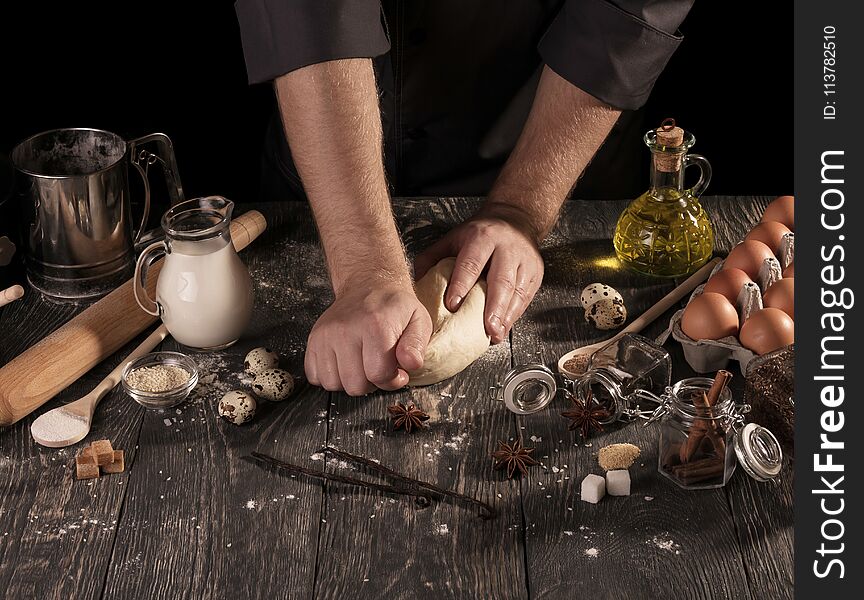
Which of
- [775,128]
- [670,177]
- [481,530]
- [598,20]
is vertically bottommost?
[775,128]

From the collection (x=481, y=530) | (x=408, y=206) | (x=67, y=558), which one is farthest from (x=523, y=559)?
(x=408, y=206)

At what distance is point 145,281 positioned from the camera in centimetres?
161

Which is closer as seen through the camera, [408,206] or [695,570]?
[695,570]

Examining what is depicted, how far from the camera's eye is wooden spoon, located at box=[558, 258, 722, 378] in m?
1.56

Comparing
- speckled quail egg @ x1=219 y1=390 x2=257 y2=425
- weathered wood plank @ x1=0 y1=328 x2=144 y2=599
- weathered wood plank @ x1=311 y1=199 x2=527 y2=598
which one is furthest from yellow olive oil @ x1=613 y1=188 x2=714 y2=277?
weathered wood plank @ x1=0 y1=328 x2=144 y2=599

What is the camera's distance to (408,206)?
1981 mm

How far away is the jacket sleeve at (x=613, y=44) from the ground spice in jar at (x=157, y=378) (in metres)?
0.83

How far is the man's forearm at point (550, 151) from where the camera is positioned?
184 cm

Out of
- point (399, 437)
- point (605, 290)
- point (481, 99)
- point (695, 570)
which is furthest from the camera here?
point (481, 99)

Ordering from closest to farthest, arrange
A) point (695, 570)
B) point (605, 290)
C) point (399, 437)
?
point (695, 570) < point (399, 437) < point (605, 290)

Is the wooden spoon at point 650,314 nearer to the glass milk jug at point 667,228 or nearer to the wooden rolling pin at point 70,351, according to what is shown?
the glass milk jug at point 667,228

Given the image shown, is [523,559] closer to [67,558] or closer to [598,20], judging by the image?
[67,558]

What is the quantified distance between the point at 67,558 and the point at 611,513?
0.66m

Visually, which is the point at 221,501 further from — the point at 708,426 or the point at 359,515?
the point at 708,426
